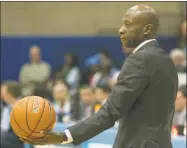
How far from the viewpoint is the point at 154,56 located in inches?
150

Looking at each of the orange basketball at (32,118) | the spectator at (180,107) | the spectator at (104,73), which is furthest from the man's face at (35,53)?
the orange basketball at (32,118)

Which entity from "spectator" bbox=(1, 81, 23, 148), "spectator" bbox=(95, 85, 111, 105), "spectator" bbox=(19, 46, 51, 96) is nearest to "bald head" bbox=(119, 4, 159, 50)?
"spectator" bbox=(1, 81, 23, 148)

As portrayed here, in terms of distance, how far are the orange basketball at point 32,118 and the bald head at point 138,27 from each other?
0.72 m

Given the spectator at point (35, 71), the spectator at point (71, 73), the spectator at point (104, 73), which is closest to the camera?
the spectator at point (104, 73)

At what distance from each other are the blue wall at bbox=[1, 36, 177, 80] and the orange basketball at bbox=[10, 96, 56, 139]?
10.8m

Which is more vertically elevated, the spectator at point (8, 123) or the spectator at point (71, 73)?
the spectator at point (8, 123)

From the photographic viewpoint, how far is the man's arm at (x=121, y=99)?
368 cm

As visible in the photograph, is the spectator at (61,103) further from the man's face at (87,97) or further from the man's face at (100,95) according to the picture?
the man's face at (100,95)

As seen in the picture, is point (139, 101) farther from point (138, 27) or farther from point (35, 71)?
point (35, 71)

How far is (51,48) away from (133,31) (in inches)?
448

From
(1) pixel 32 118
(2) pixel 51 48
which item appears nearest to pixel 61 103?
(1) pixel 32 118

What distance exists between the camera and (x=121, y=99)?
3.67 metres

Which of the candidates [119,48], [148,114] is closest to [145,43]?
[148,114]

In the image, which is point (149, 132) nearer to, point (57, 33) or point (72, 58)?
point (72, 58)
